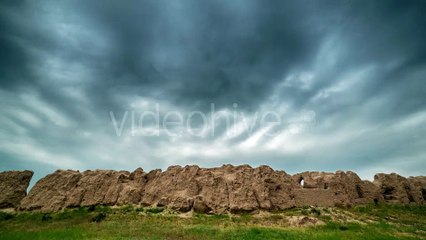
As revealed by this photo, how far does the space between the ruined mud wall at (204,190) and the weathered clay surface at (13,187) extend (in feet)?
1.06

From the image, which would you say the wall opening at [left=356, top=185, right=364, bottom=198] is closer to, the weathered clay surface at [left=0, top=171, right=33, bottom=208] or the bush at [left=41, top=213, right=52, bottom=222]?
the bush at [left=41, top=213, right=52, bottom=222]

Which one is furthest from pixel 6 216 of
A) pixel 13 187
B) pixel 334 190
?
pixel 334 190

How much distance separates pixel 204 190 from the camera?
128ft

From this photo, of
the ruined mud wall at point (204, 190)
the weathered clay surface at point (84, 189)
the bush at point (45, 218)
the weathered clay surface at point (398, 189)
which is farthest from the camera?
the weathered clay surface at point (398, 189)

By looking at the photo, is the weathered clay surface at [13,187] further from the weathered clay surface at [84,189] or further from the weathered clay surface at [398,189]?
the weathered clay surface at [398,189]

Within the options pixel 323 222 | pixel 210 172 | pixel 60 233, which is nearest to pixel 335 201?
pixel 323 222

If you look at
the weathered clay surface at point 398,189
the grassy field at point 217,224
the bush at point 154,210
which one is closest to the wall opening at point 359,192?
the grassy field at point 217,224

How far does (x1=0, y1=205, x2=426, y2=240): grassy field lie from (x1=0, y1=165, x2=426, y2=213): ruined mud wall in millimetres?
1977

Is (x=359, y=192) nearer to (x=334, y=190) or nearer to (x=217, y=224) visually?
(x=334, y=190)

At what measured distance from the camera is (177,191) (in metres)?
39.6

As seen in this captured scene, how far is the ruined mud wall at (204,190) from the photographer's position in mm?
37469

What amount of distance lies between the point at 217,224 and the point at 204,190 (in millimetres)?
8780

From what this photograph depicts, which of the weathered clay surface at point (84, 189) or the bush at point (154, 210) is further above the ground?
A: the weathered clay surface at point (84, 189)

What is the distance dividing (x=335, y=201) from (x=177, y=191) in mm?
21960
